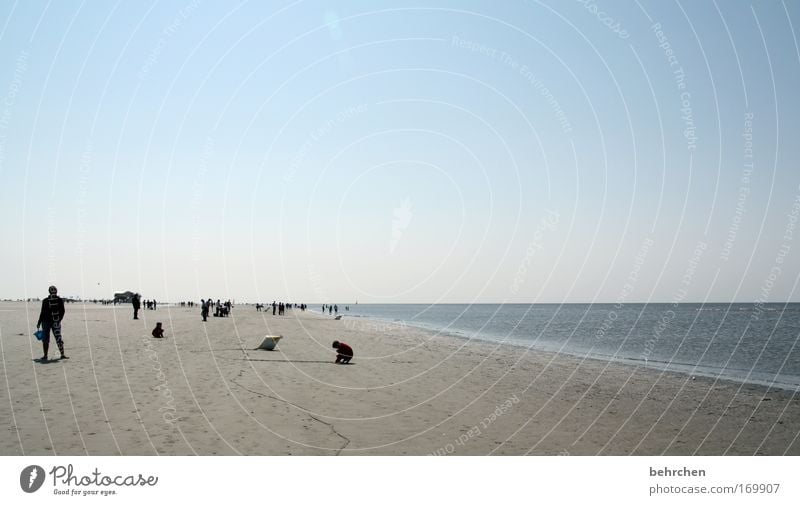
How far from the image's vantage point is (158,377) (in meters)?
16.2

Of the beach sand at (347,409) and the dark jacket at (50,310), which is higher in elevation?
the dark jacket at (50,310)

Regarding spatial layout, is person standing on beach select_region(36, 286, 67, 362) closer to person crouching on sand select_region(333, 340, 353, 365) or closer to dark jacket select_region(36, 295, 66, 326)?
dark jacket select_region(36, 295, 66, 326)

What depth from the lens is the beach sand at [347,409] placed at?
9938 mm

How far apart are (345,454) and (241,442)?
79.0 inches

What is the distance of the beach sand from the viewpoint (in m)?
9.94

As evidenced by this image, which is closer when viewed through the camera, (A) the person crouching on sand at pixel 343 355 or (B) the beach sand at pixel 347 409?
(B) the beach sand at pixel 347 409

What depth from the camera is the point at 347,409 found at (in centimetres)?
1345
